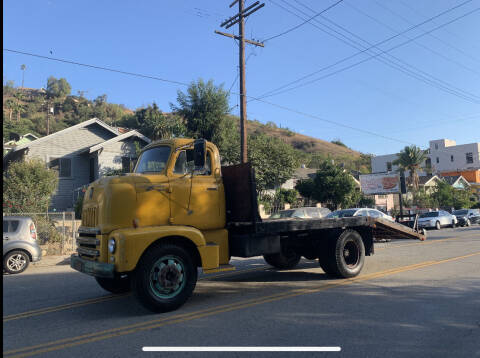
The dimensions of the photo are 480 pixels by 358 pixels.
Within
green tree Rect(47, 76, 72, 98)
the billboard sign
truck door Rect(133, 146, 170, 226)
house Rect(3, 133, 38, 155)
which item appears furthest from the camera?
green tree Rect(47, 76, 72, 98)

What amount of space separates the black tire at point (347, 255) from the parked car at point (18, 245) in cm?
835

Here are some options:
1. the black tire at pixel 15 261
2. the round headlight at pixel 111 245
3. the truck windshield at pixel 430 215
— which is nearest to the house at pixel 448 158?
the truck windshield at pixel 430 215

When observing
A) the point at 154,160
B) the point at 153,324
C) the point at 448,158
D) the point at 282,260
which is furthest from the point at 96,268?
the point at 448,158

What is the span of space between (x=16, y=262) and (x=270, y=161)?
2379 cm

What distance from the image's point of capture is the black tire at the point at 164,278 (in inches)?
223

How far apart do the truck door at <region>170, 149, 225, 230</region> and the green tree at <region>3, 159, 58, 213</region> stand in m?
12.6

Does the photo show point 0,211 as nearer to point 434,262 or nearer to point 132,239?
point 132,239

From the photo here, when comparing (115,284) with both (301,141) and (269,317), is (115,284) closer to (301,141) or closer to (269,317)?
(269,317)

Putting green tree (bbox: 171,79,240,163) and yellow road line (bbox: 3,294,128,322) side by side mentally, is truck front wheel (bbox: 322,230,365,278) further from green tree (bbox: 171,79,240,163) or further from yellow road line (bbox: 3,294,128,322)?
green tree (bbox: 171,79,240,163)

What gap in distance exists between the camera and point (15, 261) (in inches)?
426

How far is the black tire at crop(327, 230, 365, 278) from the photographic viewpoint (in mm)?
8180

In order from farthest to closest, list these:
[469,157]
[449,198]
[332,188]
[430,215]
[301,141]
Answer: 1. [301,141]
2. [469,157]
3. [449,198]
4. [332,188]
5. [430,215]

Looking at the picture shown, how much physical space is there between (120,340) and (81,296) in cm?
302

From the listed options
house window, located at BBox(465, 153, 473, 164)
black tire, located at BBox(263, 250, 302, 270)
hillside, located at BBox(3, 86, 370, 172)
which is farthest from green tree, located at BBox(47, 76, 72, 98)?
black tire, located at BBox(263, 250, 302, 270)
